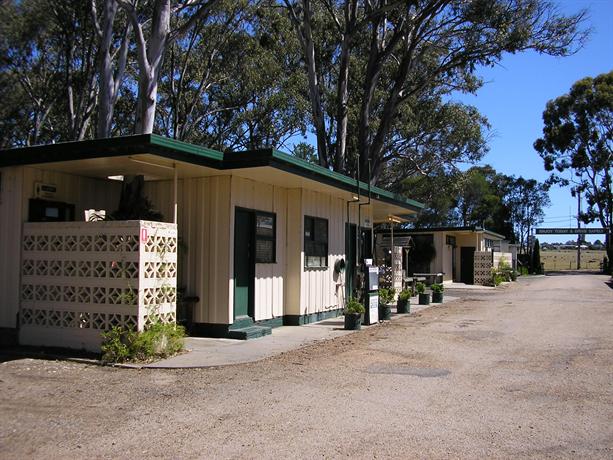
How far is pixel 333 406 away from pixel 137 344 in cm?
352

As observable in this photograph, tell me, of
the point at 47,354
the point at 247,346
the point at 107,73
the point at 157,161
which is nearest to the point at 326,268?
the point at 247,346

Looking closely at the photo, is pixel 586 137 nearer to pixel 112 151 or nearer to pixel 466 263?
pixel 466 263

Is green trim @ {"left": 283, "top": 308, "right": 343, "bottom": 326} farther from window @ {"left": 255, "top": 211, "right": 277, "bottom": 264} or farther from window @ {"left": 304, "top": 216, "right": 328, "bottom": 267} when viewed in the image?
window @ {"left": 255, "top": 211, "right": 277, "bottom": 264}

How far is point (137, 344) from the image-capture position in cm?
845

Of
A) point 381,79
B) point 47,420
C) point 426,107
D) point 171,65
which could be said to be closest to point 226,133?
point 171,65

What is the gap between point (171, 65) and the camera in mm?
24969

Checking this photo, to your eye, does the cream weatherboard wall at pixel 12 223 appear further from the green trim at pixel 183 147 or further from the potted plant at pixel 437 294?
the potted plant at pixel 437 294

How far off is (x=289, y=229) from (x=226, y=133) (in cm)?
1705

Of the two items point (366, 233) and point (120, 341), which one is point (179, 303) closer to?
point (120, 341)

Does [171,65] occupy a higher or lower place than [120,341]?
higher

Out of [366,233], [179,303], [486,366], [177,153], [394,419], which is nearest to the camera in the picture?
[394,419]

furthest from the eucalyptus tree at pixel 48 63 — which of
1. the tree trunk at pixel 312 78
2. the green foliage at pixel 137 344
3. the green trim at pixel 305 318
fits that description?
the green foliage at pixel 137 344

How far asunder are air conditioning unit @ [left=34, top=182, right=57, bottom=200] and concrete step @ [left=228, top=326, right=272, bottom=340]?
3976 millimetres

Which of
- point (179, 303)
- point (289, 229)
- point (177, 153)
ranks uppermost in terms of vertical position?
point (177, 153)
